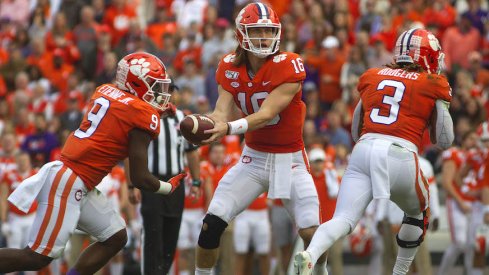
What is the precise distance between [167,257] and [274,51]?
2.36 metres

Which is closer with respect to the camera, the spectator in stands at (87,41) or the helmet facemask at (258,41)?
the helmet facemask at (258,41)

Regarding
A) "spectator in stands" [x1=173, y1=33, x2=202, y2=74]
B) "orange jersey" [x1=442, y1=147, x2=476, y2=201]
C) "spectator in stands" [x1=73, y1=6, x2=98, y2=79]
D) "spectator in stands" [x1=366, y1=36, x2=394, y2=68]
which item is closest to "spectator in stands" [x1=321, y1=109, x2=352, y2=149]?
"spectator in stands" [x1=366, y1=36, x2=394, y2=68]

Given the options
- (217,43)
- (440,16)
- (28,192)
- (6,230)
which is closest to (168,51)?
(217,43)

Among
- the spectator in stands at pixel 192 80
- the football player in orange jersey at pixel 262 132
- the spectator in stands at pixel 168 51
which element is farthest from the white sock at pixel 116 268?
the football player in orange jersey at pixel 262 132

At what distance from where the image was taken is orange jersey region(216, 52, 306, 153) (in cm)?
816

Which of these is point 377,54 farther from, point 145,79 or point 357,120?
point 145,79

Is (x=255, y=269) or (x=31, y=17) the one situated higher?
(x=31, y=17)

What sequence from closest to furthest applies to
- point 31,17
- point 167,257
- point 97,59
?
point 167,257
point 97,59
point 31,17

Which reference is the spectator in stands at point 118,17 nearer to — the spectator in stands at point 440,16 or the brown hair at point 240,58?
the spectator in stands at point 440,16

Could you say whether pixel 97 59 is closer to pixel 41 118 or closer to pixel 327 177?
pixel 41 118

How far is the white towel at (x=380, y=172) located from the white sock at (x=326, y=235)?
0.30 m

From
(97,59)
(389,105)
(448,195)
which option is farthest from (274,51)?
(97,59)

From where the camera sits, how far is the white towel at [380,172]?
7.86 m

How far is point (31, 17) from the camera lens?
59.6 ft
